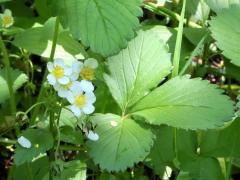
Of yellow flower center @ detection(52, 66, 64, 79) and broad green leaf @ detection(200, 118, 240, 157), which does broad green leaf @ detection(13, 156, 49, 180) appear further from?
broad green leaf @ detection(200, 118, 240, 157)

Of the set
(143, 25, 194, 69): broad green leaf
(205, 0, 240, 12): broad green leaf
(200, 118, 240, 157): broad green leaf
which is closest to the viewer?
(200, 118, 240, 157): broad green leaf

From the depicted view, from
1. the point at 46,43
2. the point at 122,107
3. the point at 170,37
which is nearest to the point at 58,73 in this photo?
the point at 122,107

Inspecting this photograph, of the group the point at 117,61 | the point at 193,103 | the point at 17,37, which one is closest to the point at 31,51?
the point at 17,37

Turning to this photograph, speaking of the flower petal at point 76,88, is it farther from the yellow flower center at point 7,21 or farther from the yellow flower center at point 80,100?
the yellow flower center at point 7,21

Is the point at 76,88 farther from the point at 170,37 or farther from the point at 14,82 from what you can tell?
the point at 170,37

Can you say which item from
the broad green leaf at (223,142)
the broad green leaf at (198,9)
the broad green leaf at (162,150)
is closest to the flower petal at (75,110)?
the broad green leaf at (162,150)

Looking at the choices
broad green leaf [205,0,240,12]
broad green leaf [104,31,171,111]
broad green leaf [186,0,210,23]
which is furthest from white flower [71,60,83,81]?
broad green leaf [186,0,210,23]
